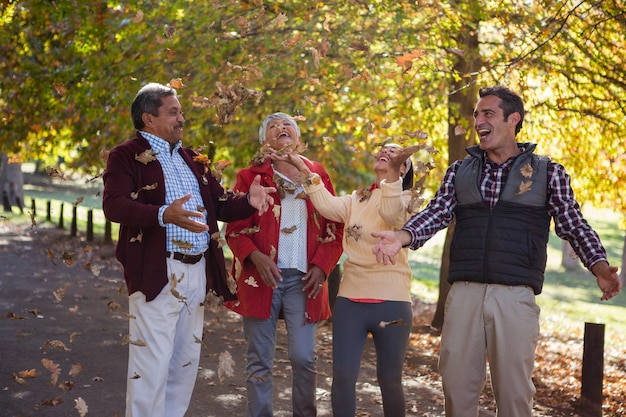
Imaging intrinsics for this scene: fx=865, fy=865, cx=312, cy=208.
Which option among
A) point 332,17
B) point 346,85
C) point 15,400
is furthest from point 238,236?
point 346,85

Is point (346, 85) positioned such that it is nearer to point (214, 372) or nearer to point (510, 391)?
point (214, 372)

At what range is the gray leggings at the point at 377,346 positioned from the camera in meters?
5.62

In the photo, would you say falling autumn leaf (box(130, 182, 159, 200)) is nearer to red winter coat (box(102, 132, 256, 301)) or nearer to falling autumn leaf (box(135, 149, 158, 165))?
red winter coat (box(102, 132, 256, 301))

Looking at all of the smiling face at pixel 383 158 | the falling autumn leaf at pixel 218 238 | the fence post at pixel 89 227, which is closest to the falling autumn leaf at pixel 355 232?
the smiling face at pixel 383 158

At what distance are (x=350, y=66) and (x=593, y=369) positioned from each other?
222 inches

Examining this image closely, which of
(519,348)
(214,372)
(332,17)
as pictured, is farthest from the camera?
(332,17)

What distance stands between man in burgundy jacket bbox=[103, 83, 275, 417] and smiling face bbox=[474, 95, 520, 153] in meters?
1.59

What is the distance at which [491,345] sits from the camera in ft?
16.1

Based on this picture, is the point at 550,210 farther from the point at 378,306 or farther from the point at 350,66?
the point at 350,66

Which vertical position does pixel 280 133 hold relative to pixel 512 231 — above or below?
above

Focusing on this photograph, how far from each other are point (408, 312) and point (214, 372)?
385 cm

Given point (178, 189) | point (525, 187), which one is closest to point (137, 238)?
point (178, 189)

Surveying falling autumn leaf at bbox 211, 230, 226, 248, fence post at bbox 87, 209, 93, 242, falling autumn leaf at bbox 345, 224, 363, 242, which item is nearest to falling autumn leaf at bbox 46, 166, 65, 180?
falling autumn leaf at bbox 211, 230, 226, 248

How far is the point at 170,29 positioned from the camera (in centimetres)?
720
